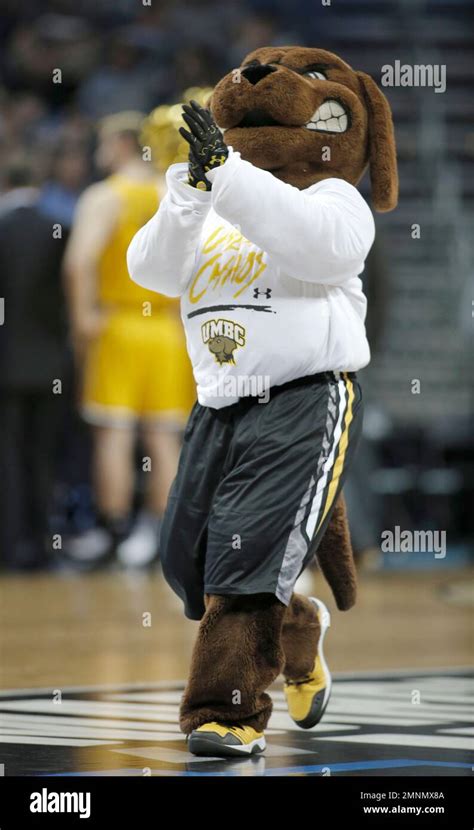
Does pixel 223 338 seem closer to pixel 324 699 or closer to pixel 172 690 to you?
pixel 324 699

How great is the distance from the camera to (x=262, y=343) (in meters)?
3.33

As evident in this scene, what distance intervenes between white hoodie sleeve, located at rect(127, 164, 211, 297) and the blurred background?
5.34 ft

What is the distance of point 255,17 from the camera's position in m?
12.4

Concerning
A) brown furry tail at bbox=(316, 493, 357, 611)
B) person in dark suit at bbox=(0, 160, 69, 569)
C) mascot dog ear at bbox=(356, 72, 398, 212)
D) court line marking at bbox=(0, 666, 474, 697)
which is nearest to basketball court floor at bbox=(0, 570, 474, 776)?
court line marking at bbox=(0, 666, 474, 697)

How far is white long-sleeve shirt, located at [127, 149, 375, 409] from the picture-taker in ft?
10.5

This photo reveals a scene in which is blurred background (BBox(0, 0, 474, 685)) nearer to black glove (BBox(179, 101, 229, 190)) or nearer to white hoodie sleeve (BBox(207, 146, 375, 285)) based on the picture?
white hoodie sleeve (BBox(207, 146, 375, 285))

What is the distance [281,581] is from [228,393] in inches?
15.8

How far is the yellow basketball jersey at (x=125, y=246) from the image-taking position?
7969mm

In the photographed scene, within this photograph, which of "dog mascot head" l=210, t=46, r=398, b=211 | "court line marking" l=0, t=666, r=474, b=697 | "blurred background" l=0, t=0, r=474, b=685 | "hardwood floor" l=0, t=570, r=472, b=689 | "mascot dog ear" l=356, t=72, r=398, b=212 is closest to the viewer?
"dog mascot head" l=210, t=46, r=398, b=211

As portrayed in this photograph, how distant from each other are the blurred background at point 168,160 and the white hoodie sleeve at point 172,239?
1.63 meters

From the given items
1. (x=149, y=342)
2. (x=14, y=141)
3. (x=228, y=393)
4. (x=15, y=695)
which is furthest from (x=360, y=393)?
(x=14, y=141)

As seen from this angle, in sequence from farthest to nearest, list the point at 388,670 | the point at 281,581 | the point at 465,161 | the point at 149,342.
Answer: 1. the point at 465,161
2. the point at 149,342
3. the point at 388,670
4. the point at 281,581

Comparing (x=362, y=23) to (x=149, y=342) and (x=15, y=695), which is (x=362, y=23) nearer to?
(x=149, y=342)

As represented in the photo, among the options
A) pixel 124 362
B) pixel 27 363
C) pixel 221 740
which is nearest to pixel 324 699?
pixel 221 740
